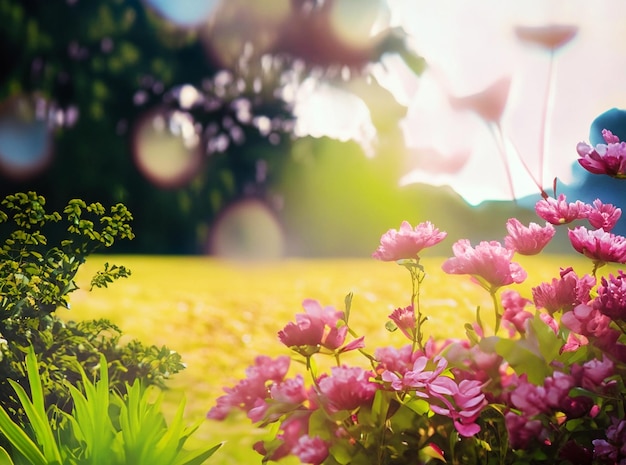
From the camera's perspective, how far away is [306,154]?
28.8 feet

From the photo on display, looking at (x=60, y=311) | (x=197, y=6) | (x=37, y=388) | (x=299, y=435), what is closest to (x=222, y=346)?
(x=60, y=311)

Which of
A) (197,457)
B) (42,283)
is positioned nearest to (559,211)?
(197,457)

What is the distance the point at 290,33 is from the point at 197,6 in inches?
49.8

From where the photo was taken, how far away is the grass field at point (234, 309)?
194 inches

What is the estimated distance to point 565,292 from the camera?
1.61 metres

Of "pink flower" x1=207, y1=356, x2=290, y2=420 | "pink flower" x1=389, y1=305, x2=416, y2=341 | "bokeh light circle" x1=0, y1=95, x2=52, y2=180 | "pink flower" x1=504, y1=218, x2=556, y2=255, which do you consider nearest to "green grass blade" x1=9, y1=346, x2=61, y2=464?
"pink flower" x1=207, y1=356, x2=290, y2=420

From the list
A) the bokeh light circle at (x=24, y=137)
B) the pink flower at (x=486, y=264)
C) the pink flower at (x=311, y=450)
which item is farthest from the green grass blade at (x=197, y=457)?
the bokeh light circle at (x=24, y=137)

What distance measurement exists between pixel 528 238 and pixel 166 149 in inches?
305

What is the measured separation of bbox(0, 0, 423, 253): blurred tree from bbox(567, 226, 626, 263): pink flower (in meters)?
7.10

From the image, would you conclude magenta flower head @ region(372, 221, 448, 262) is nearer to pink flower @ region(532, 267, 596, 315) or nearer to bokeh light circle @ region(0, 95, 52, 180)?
pink flower @ region(532, 267, 596, 315)

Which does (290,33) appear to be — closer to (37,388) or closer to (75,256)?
(75,256)

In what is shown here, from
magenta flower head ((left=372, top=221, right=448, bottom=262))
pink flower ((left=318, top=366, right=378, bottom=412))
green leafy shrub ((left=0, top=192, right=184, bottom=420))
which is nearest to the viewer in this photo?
pink flower ((left=318, top=366, right=378, bottom=412))

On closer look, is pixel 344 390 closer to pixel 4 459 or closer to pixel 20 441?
pixel 20 441

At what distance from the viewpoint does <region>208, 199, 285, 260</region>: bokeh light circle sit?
Result: 8.60 metres
